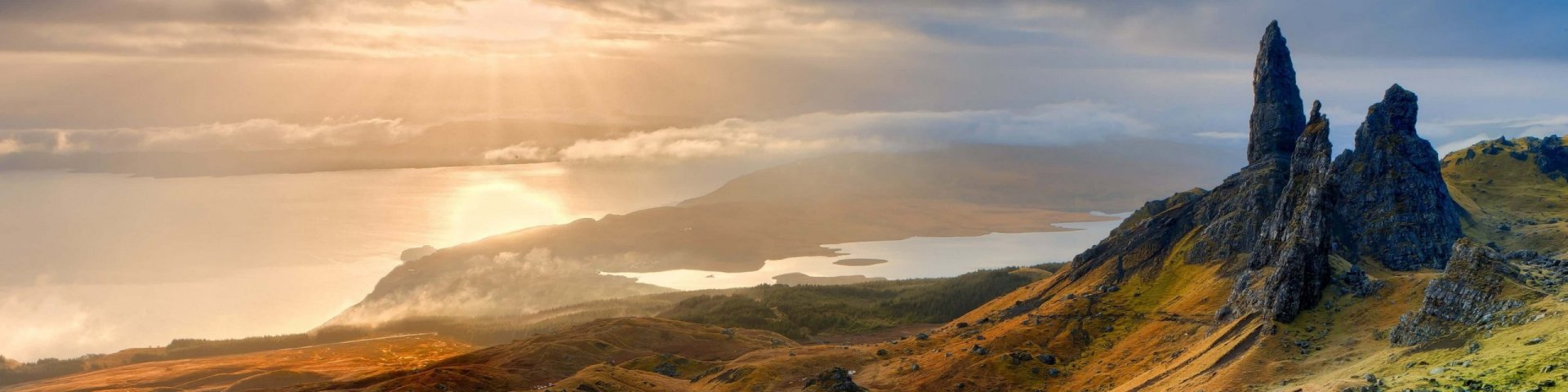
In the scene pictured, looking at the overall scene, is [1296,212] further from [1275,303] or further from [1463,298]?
[1463,298]

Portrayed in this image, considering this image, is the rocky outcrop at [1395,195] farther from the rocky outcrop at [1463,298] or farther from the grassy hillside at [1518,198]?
the rocky outcrop at [1463,298]

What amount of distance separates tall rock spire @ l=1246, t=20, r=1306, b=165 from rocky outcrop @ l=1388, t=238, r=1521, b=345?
91.9 metres

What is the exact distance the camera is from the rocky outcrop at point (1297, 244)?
9919cm

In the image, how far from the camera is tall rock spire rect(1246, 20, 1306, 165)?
16412 centimetres

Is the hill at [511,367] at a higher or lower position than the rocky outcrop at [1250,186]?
lower

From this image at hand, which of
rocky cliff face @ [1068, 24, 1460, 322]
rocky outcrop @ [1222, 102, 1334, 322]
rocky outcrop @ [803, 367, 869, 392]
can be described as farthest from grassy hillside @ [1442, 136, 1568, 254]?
rocky outcrop @ [803, 367, 869, 392]

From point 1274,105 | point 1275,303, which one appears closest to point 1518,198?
point 1274,105

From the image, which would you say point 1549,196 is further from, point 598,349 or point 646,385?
point 598,349

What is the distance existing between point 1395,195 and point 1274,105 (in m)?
33.6

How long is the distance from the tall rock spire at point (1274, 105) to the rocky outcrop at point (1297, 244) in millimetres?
20147

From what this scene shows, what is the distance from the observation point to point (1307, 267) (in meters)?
100

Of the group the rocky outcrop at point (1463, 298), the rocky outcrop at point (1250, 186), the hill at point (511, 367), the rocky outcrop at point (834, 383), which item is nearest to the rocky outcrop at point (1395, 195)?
the rocky outcrop at point (1250, 186)

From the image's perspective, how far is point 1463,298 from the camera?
74.1m

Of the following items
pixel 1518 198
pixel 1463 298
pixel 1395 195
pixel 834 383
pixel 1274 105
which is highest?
pixel 1274 105
